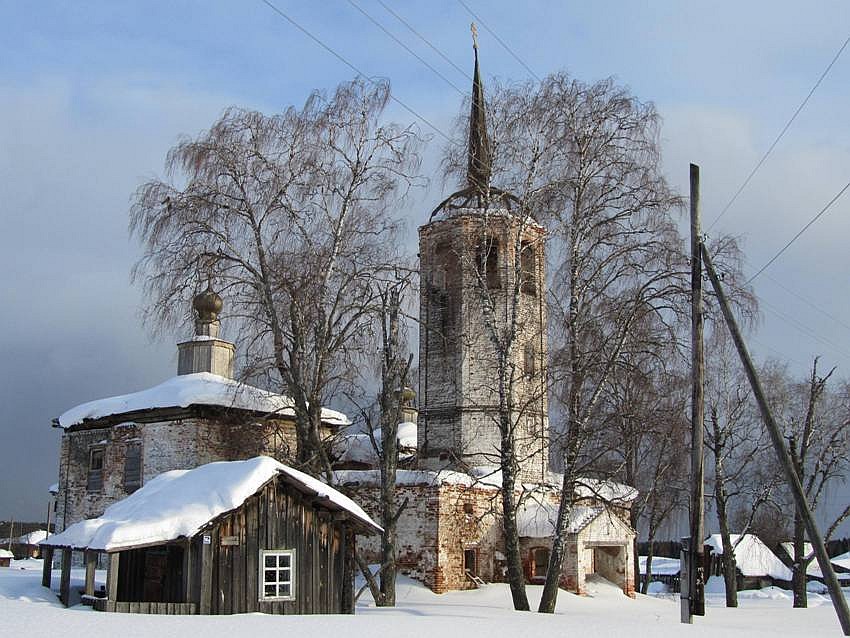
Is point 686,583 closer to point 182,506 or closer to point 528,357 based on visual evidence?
point 182,506

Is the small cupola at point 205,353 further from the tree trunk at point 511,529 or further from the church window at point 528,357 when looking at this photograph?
the tree trunk at point 511,529

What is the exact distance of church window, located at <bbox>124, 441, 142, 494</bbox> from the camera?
2703cm

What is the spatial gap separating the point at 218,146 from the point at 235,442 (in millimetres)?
9552

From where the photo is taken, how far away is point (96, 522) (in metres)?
15.2

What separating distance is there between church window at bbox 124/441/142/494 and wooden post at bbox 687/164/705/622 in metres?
17.0

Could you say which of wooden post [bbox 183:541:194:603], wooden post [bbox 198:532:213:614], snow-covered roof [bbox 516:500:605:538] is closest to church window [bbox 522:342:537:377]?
snow-covered roof [bbox 516:500:605:538]

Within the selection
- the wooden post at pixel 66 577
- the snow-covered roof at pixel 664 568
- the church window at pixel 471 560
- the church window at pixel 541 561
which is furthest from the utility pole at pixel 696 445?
the snow-covered roof at pixel 664 568

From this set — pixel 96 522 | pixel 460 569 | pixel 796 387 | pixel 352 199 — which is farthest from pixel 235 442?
pixel 796 387

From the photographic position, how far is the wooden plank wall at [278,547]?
49.5 feet

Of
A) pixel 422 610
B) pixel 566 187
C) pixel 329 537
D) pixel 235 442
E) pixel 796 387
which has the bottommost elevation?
pixel 422 610

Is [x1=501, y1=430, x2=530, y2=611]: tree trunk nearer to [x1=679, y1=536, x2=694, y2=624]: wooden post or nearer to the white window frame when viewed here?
[x1=679, y1=536, x2=694, y2=624]: wooden post

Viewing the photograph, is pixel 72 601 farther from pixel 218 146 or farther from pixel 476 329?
pixel 476 329

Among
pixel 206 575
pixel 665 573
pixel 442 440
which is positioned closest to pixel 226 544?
pixel 206 575

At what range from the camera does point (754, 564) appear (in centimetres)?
5188
